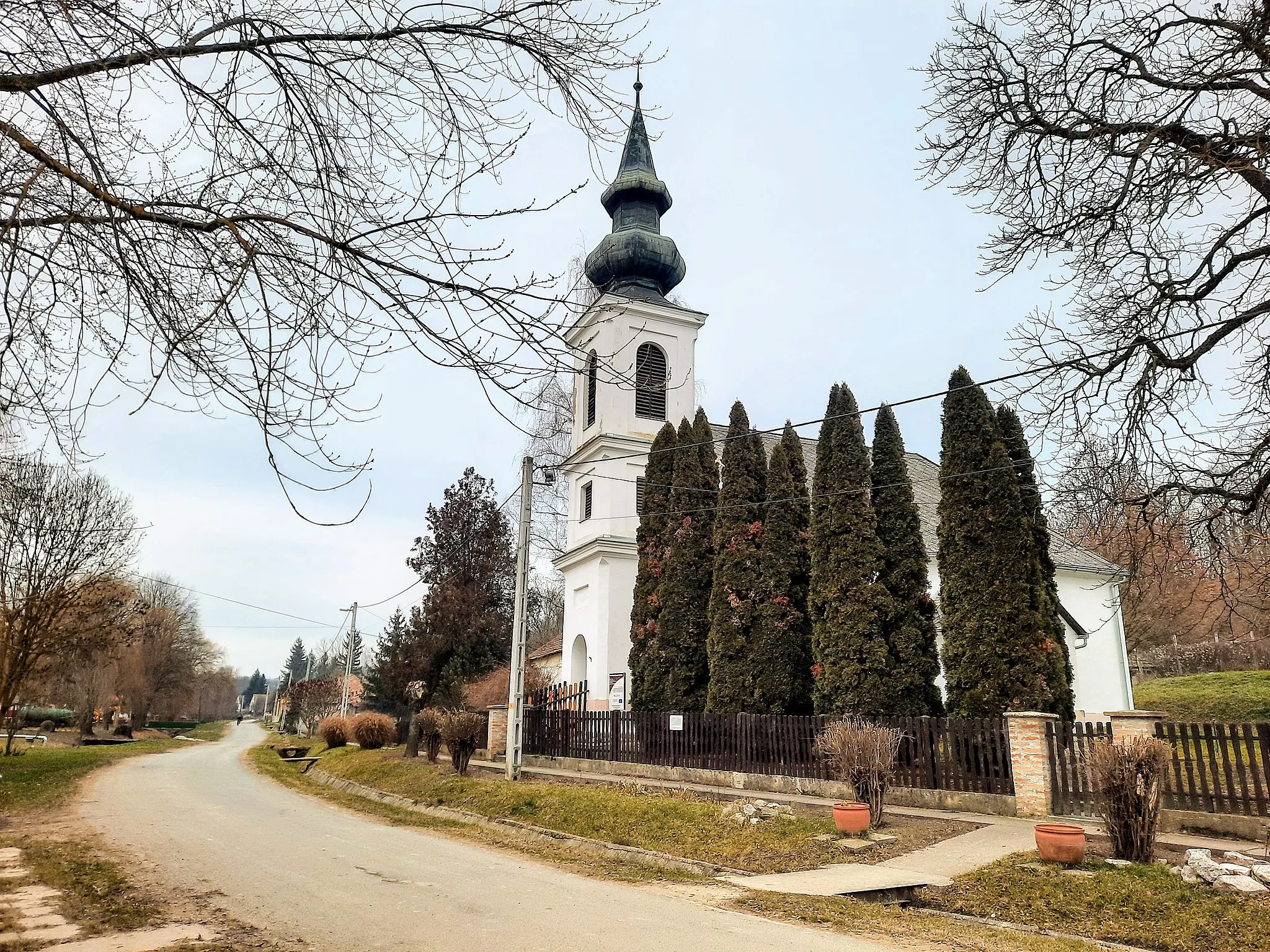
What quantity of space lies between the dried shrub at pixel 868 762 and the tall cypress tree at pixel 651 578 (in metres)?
10.4

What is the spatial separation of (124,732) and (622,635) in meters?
33.0

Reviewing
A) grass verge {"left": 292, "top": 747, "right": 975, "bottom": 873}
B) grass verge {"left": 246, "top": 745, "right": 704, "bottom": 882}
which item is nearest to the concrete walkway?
grass verge {"left": 292, "top": 747, "right": 975, "bottom": 873}

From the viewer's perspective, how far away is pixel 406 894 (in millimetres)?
7621

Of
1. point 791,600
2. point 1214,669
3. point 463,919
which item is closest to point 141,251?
point 463,919

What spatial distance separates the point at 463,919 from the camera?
21.8 ft

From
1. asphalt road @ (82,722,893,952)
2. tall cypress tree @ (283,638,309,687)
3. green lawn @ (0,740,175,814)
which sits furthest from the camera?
tall cypress tree @ (283,638,309,687)

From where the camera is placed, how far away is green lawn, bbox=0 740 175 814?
15.9 m

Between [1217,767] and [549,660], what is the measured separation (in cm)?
2905

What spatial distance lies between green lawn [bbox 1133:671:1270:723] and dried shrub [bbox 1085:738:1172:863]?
1769cm

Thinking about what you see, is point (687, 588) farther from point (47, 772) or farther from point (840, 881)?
point (47, 772)

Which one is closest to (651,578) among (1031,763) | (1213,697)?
(1031,763)

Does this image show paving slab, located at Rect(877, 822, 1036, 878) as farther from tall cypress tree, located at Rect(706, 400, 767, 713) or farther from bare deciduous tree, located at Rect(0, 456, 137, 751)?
bare deciduous tree, located at Rect(0, 456, 137, 751)

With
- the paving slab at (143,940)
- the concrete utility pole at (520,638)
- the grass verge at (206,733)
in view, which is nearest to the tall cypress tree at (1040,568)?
the concrete utility pole at (520,638)

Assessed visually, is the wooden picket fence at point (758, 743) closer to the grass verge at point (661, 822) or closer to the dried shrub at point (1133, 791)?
the grass verge at point (661, 822)
